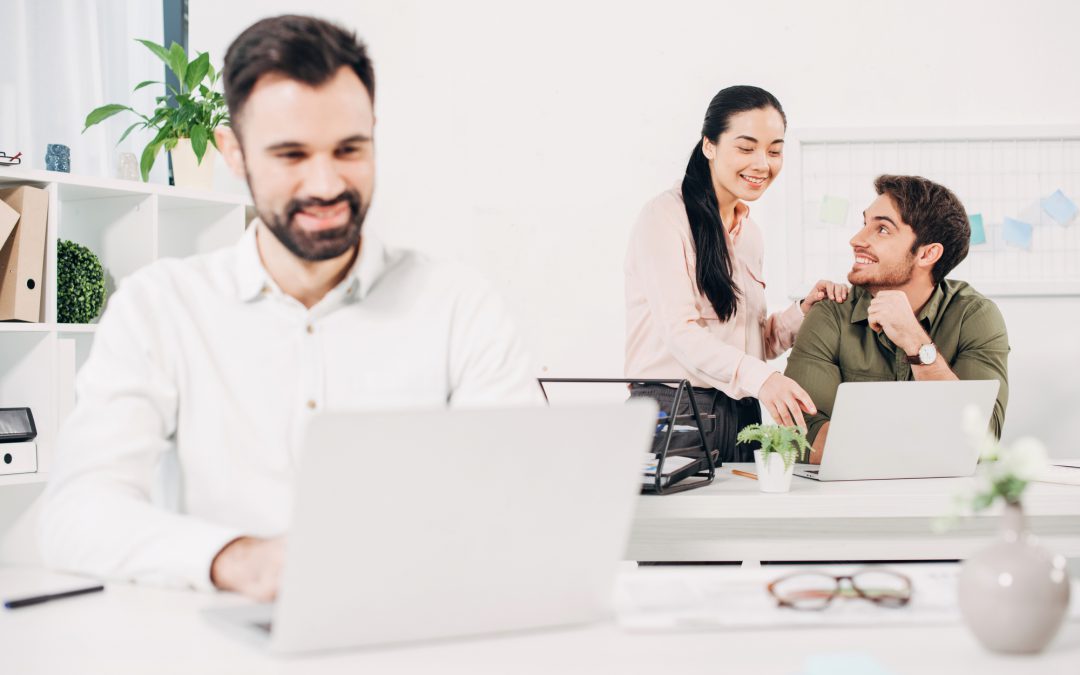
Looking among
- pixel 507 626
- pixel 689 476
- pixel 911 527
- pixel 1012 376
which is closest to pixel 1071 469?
pixel 911 527

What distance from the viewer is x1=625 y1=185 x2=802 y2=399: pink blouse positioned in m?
2.38

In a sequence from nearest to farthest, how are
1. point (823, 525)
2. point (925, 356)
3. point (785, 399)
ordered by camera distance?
point (823, 525), point (785, 399), point (925, 356)

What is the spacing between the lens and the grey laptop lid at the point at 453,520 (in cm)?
78

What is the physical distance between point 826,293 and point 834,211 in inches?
27.9

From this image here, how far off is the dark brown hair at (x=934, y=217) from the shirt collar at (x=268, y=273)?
171 centimetres

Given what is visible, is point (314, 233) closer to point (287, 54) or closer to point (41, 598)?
point (287, 54)

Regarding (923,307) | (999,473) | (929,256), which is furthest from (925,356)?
(999,473)

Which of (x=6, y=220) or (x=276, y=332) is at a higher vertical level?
(x=6, y=220)

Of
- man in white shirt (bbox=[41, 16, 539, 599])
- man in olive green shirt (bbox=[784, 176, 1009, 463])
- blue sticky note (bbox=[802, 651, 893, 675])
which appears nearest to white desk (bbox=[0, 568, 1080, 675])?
blue sticky note (bbox=[802, 651, 893, 675])

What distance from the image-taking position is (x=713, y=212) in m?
2.54

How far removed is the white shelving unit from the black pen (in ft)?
5.00

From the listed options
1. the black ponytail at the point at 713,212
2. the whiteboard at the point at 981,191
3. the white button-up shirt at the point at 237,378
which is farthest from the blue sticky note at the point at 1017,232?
the white button-up shirt at the point at 237,378

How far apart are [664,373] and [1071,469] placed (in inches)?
37.0

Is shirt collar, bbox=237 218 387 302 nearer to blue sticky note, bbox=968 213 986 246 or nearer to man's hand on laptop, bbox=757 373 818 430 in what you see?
man's hand on laptop, bbox=757 373 818 430
